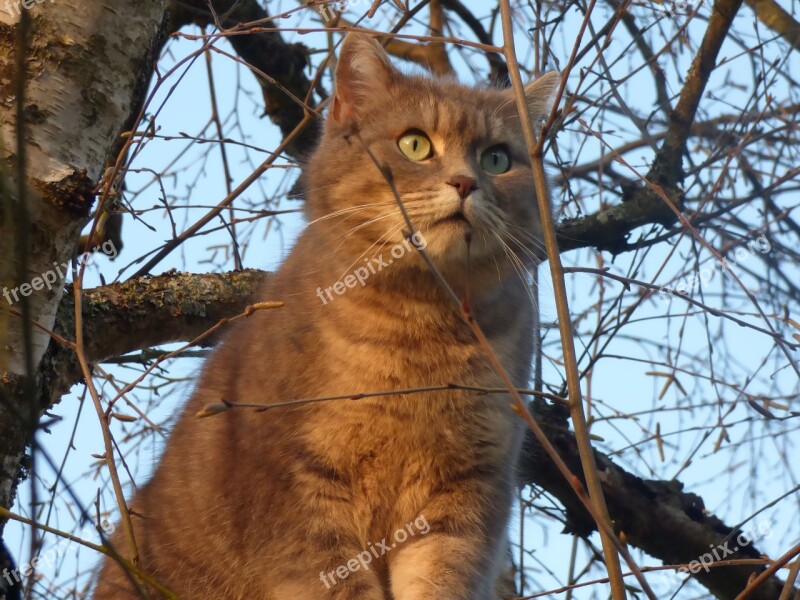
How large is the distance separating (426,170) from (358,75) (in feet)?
1.73

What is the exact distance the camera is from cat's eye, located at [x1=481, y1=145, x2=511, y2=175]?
3.11 meters

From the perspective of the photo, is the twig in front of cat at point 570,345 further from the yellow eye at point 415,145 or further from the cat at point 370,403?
the yellow eye at point 415,145

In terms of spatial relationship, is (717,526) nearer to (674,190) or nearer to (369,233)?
(674,190)

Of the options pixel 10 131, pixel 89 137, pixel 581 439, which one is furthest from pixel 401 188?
pixel 581 439

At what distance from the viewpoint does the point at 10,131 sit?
7.34ft

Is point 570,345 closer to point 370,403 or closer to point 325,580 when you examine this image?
point 370,403

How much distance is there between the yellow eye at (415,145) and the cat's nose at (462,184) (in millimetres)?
299

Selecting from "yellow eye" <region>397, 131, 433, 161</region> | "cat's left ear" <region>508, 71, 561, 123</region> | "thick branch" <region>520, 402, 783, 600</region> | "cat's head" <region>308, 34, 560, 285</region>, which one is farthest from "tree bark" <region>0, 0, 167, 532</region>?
"thick branch" <region>520, 402, 783, 600</region>

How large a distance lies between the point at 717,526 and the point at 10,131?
3027 mm

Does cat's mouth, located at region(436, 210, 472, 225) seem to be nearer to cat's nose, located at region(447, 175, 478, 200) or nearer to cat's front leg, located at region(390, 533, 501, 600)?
cat's nose, located at region(447, 175, 478, 200)

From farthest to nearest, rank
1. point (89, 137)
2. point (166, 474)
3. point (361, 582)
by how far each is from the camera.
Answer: point (166, 474), point (361, 582), point (89, 137)

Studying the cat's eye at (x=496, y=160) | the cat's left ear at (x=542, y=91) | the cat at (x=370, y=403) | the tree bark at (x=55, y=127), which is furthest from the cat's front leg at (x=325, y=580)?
the cat's left ear at (x=542, y=91)

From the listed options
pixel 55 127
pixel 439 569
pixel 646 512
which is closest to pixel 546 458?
pixel 646 512

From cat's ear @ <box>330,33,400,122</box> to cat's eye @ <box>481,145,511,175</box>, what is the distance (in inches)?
16.3
